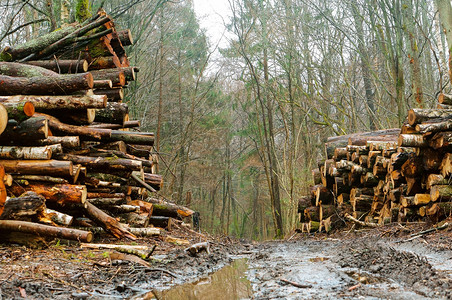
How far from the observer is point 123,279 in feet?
11.4

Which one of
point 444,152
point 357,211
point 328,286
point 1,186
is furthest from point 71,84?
point 357,211

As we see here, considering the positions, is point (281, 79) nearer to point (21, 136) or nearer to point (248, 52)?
point (248, 52)

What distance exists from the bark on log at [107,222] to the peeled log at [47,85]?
1.81m

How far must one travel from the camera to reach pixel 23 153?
5.23 metres

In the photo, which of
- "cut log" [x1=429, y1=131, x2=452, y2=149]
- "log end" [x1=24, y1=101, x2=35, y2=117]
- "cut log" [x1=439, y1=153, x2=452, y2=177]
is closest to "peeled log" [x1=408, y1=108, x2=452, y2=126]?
"cut log" [x1=429, y1=131, x2=452, y2=149]

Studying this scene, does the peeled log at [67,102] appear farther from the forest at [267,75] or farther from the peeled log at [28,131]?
the forest at [267,75]

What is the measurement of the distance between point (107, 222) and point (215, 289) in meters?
2.70

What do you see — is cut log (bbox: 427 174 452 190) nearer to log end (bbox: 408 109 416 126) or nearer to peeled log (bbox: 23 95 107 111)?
log end (bbox: 408 109 416 126)

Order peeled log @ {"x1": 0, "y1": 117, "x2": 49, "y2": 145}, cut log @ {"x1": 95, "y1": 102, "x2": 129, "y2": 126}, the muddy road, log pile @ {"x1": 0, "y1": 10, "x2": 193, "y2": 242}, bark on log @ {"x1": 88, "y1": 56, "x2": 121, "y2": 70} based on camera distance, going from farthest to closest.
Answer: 1. bark on log @ {"x1": 88, "y1": 56, "x2": 121, "y2": 70}
2. cut log @ {"x1": 95, "y1": 102, "x2": 129, "y2": 126}
3. peeled log @ {"x1": 0, "y1": 117, "x2": 49, "y2": 145}
4. log pile @ {"x1": 0, "y1": 10, "x2": 193, "y2": 242}
5. the muddy road

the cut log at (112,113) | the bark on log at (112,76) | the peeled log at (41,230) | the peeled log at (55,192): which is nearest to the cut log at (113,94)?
the bark on log at (112,76)

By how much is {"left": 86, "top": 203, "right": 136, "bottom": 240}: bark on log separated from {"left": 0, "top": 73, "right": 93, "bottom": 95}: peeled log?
5.93 ft

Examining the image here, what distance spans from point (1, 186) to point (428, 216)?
599 centimetres

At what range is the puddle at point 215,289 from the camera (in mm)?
3184

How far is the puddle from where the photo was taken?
318cm
